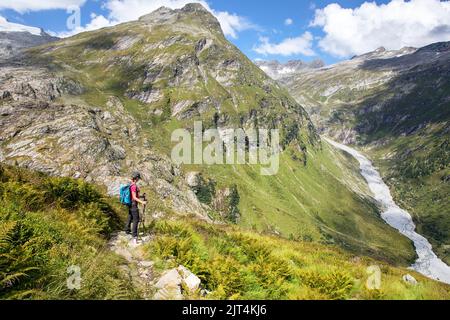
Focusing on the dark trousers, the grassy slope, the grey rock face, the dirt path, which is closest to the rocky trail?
the dirt path

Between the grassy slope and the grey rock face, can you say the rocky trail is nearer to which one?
the grassy slope

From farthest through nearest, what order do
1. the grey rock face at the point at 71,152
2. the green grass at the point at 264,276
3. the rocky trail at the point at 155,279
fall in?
the grey rock face at the point at 71,152
the green grass at the point at 264,276
the rocky trail at the point at 155,279

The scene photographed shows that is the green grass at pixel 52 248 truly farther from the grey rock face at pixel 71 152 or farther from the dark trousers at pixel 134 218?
the grey rock face at pixel 71 152

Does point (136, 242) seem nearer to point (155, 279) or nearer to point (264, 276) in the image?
point (155, 279)

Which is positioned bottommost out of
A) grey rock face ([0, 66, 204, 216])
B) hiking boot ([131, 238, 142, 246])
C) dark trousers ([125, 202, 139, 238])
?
hiking boot ([131, 238, 142, 246])

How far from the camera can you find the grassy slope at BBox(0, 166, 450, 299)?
9664 millimetres

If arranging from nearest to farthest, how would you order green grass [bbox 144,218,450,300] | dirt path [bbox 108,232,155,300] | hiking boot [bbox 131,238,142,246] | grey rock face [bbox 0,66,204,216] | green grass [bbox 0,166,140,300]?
green grass [bbox 0,166,140,300] < dirt path [bbox 108,232,155,300] < green grass [bbox 144,218,450,300] < hiking boot [bbox 131,238,142,246] < grey rock face [bbox 0,66,204,216]

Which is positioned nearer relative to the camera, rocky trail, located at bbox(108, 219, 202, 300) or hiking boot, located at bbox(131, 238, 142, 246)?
rocky trail, located at bbox(108, 219, 202, 300)

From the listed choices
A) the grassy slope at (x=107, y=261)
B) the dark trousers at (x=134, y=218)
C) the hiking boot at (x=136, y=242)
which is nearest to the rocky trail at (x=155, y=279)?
the grassy slope at (x=107, y=261)

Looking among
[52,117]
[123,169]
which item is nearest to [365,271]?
[123,169]

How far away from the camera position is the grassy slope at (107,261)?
966 cm

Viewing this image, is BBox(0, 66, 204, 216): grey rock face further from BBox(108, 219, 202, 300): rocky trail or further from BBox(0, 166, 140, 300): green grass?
BBox(108, 219, 202, 300): rocky trail

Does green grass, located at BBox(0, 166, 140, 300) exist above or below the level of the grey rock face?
below

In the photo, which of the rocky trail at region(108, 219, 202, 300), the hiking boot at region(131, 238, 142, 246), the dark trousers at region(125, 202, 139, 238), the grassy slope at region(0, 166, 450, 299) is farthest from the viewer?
the dark trousers at region(125, 202, 139, 238)
